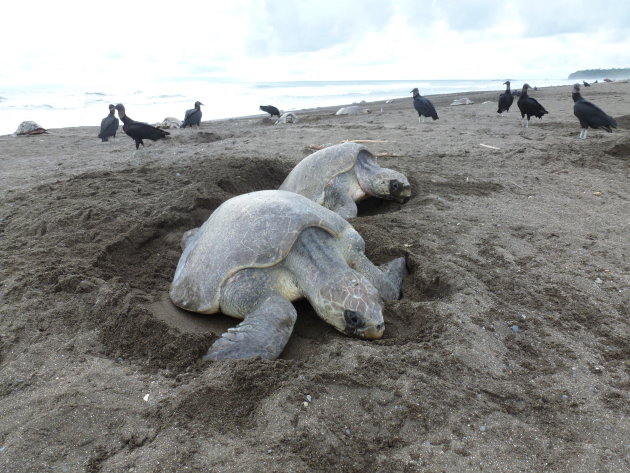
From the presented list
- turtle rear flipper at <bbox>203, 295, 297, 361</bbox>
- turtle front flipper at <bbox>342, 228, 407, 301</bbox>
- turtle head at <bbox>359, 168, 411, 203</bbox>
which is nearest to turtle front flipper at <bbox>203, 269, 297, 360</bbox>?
turtle rear flipper at <bbox>203, 295, 297, 361</bbox>

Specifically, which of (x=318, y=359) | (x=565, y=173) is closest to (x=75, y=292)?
(x=318, y=359)

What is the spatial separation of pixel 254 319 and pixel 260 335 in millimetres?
165

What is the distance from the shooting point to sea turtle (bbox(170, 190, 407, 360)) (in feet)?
8.64

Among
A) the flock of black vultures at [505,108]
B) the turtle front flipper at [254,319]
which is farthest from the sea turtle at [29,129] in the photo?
the turtle front flipper at [254,319]

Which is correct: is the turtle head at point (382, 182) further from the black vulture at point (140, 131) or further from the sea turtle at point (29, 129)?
the sea turtle at point (29, 129)

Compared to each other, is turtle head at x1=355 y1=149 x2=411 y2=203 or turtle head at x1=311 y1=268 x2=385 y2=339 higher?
turtle head at x1=355 y1=149 x2=411 y2=203

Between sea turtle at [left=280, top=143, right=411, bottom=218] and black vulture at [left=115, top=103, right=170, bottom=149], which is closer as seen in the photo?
sea turtle at [left=280, top=143, right=411, bottom=218]

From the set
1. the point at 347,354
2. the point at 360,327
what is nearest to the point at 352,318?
the point at 360,327

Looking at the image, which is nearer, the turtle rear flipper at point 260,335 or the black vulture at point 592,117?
the turtle rear flipper at point 260,335

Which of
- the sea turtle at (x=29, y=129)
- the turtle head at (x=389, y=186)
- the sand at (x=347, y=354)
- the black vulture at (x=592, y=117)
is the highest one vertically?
the sea turtle at (x=29, y=129)

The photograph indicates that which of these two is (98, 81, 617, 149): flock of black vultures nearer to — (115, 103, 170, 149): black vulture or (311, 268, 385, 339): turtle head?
(115, 103, 170, 149): black vulture

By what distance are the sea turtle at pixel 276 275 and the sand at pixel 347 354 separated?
14 centimetres

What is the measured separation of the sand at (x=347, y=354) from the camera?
6.03ft

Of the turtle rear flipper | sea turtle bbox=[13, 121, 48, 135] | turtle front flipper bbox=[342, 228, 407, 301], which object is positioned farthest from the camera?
sea turtle bbox=[13, 121, 48, 135]
